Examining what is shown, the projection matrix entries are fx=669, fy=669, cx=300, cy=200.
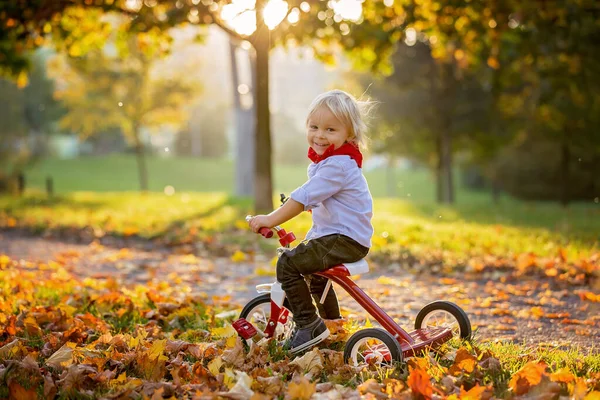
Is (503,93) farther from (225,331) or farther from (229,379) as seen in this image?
(229,379)

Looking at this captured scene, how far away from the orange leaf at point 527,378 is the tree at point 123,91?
2025 cm

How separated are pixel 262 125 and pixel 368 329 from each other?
806cm

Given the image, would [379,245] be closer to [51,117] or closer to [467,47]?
[467,47]

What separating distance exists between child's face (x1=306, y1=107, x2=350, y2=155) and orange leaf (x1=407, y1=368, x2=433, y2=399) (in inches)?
54.5

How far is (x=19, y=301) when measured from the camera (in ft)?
16.8

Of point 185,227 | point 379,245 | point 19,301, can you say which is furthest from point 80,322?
point 185,227

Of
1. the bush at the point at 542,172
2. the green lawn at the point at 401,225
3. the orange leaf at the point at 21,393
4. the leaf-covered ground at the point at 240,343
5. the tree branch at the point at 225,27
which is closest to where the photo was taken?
the orange leaf at the point at 21,393

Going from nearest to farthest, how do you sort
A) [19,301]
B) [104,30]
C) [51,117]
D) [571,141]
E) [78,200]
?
[19,301] → [104,30] → [78,200] → [571,141] → [51,117]

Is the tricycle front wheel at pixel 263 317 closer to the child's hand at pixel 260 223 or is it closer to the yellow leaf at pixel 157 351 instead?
the child's hand at pixel 260 223

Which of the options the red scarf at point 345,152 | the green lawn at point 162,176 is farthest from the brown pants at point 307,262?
the green lawn at point 162,176

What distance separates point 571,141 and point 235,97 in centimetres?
1039

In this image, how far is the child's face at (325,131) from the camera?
3.76m

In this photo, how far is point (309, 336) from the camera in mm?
3855

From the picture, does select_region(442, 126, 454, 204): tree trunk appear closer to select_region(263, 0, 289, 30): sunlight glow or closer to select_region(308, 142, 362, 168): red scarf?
select_region(263, 0, 289, 30): sunlight glow
